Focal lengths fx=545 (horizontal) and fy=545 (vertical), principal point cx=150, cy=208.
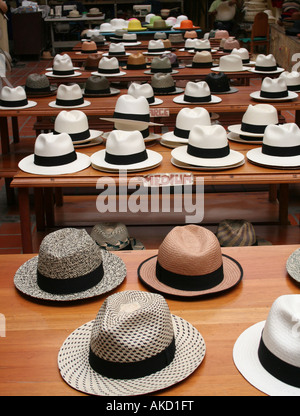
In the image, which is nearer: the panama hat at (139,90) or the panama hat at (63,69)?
the panama hat at (139,90)

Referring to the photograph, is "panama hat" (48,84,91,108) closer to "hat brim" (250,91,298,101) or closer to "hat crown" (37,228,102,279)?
"hat brim" (250,91,298,101)

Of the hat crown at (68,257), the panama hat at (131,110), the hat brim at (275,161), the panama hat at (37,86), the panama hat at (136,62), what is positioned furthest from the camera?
the panama hat at (136,62)

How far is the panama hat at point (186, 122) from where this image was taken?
2822 mm

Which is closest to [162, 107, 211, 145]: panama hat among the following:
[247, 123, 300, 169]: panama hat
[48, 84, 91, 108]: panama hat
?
[247, 123, 300, 169]: panama hat

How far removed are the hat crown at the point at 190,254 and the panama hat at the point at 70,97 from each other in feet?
7.97

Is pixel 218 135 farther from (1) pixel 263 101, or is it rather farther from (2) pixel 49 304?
(1) pixel 263 101

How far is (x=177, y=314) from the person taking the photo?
4.50 feet

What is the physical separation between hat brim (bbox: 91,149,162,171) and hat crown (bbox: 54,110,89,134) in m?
0.28

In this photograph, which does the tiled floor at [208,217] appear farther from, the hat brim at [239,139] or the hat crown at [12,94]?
the hat crown at [12,94]

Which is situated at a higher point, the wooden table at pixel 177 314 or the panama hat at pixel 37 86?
the panama hat at pixel 37 86

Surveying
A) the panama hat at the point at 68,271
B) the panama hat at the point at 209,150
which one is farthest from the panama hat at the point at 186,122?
the panama hat at the point at 68,271

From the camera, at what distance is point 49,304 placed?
144cm

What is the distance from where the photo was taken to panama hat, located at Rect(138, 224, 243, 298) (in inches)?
55.9
